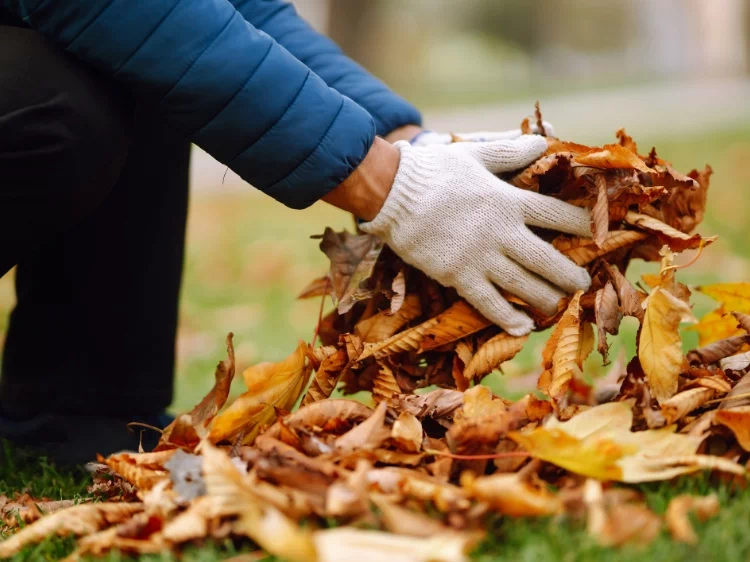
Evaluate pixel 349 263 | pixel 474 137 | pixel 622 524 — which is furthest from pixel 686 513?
pixel 474 137

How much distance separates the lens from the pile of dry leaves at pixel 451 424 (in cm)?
108

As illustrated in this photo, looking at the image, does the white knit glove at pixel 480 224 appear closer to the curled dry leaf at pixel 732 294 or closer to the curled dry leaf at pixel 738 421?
the curled dry leaf at pixel 732 294

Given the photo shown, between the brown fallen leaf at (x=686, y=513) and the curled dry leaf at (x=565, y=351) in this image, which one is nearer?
the brown fallen leaf at (x=686, y=513)

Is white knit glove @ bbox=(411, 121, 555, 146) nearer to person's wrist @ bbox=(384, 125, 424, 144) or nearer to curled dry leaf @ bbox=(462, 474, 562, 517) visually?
person's wrist @ bbox=(384, 125, 424, 144)

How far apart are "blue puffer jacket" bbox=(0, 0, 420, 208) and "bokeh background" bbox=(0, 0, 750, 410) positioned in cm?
120

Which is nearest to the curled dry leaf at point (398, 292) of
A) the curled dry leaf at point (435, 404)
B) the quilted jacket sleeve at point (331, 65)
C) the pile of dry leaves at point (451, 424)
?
the pile of dry leaves at point (451, 424)

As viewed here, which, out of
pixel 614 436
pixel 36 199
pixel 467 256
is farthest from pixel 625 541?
pixel 36 199

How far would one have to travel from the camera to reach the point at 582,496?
1088 mm

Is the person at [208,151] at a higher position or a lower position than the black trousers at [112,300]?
higher

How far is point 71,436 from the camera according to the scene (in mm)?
1948

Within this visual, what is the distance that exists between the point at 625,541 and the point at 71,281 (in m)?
1.49

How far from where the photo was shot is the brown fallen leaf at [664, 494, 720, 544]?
1.02 m

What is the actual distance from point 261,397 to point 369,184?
0.45 metres

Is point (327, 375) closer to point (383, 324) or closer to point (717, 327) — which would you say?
point (383, 324)
